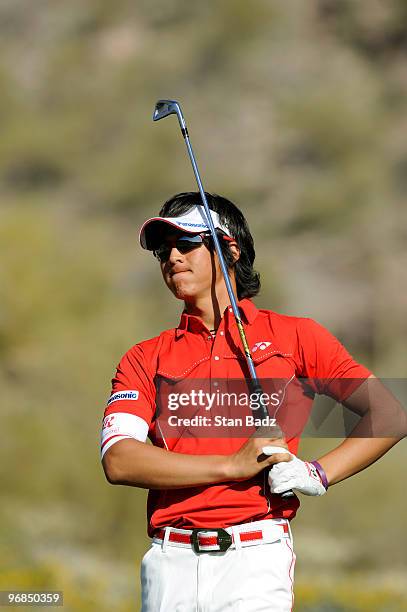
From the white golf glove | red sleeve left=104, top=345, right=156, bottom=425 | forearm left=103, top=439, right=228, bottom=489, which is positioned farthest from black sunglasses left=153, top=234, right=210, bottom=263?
the white golf glove

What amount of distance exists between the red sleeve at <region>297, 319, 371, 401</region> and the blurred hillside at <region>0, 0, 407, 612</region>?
200 inches

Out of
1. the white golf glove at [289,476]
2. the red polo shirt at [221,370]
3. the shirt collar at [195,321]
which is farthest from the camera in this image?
the shirt collar at [195,321]

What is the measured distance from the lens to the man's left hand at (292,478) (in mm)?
2619

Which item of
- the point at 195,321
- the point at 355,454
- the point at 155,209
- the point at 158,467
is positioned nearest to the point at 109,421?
the point at 158,467

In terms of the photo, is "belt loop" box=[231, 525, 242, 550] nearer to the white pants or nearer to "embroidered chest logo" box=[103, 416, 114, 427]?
the white pants

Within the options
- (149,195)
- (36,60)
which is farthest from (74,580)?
(36,60)

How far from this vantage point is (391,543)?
1352 cm

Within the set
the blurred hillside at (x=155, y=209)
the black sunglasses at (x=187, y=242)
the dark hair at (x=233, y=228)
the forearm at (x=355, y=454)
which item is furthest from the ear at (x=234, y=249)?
the blurred hillside at (x=155, y=209)

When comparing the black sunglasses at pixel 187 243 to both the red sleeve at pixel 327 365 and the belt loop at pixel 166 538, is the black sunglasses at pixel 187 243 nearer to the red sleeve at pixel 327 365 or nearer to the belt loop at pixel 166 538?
the red sleeve at pixel 327 365

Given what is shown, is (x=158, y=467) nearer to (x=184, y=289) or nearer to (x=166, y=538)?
(x=166, y=538)

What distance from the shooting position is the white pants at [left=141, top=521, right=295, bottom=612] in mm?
2678

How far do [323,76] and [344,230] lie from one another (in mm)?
5329

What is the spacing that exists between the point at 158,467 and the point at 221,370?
1.03 ft

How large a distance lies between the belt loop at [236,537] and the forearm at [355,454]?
27cm
